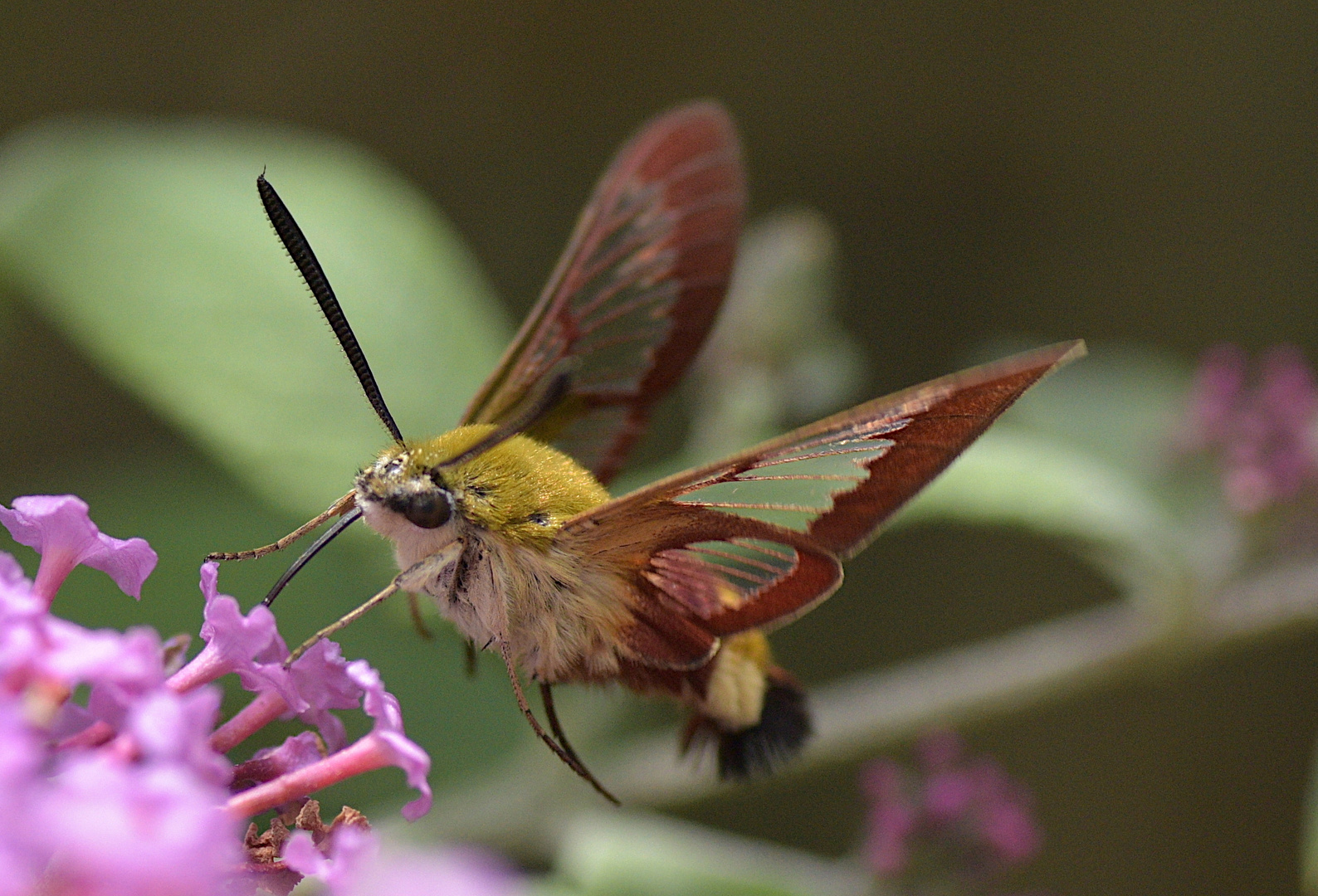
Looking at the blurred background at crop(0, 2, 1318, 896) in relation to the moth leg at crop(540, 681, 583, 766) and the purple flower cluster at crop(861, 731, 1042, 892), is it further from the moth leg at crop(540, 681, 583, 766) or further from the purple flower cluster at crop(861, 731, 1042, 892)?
the moth leg at crop(540, 681, 583, 766)

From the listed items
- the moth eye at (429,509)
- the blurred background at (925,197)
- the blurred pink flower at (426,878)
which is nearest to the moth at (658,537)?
the moth eye at (429,509)

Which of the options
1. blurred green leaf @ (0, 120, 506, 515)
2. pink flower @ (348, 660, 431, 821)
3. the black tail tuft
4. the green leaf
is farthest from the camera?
blurred green leaf @ (0, 120, 506, 515)

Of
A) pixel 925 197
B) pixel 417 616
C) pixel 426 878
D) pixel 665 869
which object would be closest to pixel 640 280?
pixel 417 616

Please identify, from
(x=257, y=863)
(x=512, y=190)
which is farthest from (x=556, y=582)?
(x=512, y=190)

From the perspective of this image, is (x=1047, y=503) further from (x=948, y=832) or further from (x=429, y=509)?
(x=429, y=509)

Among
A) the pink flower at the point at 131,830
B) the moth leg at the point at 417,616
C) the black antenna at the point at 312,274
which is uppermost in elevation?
the black antenna at the point at 312,274

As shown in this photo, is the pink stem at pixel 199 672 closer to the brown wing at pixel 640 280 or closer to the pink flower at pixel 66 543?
the pink flower at pixel 66 543

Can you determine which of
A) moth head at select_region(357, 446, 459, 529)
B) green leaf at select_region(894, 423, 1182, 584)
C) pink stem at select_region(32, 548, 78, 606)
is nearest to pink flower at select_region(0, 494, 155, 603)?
pink stem at select_region(32, 548, 78, 606)

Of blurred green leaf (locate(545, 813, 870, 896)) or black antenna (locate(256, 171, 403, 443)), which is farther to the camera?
blurred green leaf (locate(545, 813, 870, 896))
